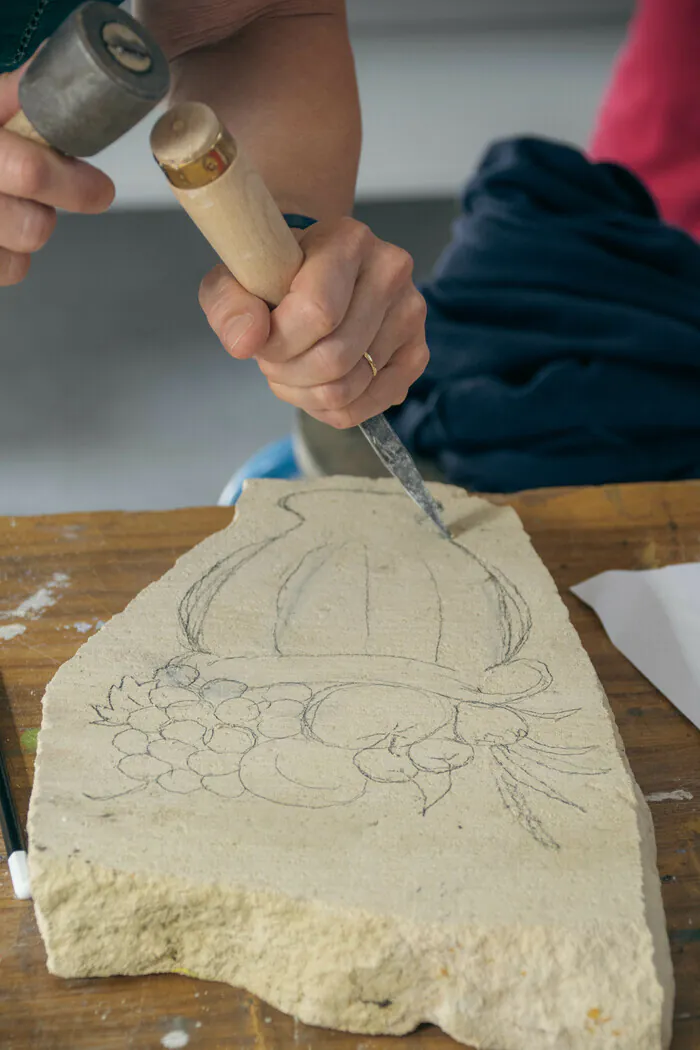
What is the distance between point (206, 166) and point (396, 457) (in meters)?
0.43

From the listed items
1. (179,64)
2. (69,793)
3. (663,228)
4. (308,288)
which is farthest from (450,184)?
(69,793)

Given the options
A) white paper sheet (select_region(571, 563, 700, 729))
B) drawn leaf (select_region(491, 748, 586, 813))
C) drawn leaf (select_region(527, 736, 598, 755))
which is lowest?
white paper sheet (select_region(571, 563, 700, 729))

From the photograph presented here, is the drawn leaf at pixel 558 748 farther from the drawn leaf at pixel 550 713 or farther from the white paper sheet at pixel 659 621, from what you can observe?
the white paper sheet at pixel 659 621

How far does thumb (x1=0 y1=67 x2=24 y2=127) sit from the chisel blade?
45 cm

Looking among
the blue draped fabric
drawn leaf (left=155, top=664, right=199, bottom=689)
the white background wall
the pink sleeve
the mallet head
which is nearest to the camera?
the mallet head

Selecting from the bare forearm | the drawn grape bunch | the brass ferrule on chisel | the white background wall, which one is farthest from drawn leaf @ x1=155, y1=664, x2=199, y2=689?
the white background wall

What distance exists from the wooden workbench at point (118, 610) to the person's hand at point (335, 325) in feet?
1.14

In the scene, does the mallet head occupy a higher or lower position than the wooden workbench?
higher

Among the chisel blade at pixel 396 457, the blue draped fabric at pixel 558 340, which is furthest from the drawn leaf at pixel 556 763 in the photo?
the blue draped fabric at pixel 558 340

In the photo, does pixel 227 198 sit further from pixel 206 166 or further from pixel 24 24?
pixel 24 24

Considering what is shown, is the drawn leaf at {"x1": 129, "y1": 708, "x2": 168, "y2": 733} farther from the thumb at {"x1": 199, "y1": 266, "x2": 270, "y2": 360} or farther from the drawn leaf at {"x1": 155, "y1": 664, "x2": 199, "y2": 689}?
the thumb at {"x1": 199, "y1": 266, "x2": 270, "y2": 360}

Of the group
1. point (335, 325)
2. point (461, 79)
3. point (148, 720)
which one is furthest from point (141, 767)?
point (461, 79)

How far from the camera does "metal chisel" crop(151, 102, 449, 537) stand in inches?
28.2

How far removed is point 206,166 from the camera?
732 millimetres
